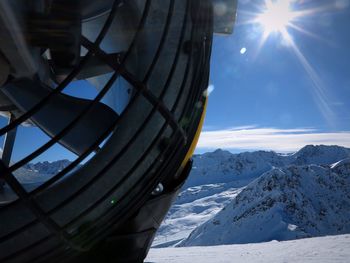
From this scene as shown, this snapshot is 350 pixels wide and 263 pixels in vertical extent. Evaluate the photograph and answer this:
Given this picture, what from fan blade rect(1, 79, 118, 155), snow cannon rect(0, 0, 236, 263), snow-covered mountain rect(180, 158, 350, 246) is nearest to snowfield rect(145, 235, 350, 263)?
snow cannon rect(0, 0, 236, 263)

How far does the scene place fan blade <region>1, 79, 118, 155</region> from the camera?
7.46ft

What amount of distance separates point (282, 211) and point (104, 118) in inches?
6537

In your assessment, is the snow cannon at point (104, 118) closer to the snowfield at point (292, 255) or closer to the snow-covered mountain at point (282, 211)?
the snowfield at point (292, 255)

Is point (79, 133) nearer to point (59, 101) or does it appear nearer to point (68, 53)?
point (59, 101)

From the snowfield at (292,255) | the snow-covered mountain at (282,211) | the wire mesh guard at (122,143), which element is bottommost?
the snow-covered mountain at (282,211)

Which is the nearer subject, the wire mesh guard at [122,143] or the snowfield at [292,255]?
the wire mesh guard at [122,143]

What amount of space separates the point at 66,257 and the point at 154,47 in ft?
3.53

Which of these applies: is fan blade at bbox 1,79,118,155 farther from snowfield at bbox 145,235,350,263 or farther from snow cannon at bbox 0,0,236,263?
snowfield at bbox 145,235,350,263

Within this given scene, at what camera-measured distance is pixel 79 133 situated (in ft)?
7.66

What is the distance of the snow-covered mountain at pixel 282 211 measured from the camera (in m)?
141

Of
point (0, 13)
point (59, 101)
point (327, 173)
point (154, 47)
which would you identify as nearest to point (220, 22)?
point (154, 47)

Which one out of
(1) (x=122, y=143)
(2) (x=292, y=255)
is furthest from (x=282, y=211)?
(1) (x=122, y=143)

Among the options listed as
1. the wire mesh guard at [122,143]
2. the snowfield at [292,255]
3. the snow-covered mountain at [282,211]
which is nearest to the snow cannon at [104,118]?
the wire mesh guard at [122,143]

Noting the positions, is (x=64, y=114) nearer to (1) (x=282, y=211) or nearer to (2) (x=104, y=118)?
(2) (x=104, y=118)
